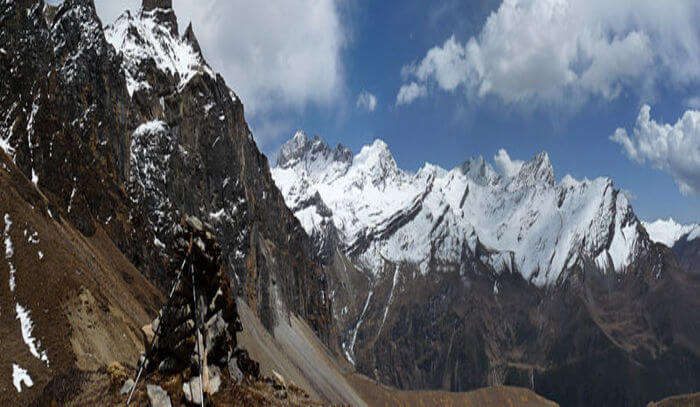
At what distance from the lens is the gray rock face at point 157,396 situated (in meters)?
19.2

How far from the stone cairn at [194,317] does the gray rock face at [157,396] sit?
4.95 ft

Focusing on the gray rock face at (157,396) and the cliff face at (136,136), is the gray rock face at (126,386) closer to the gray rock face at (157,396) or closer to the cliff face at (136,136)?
the gray rock face at (157,396)

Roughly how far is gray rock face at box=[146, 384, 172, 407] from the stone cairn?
1507 millimetres

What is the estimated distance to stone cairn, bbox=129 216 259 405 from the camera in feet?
71.8

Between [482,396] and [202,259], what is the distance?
14769cm

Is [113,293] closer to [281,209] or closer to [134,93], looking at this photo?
[134,93]

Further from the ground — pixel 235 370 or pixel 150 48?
pixel 150 48

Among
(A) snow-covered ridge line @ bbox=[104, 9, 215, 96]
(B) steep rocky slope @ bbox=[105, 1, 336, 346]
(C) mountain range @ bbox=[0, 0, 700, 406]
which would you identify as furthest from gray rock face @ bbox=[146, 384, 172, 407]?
(A) snow-covered ridge line @ bbox=[104, 9, 215, 96]

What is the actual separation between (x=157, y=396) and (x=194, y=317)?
12.6 feet

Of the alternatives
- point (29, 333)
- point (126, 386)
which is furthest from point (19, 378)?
point (126, 386)

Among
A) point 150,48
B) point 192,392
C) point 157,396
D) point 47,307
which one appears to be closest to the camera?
point 157,396

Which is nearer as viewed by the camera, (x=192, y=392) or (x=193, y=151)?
(x=192, y=392)

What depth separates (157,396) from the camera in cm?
1941

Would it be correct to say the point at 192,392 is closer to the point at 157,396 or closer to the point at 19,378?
the point at 157,396
